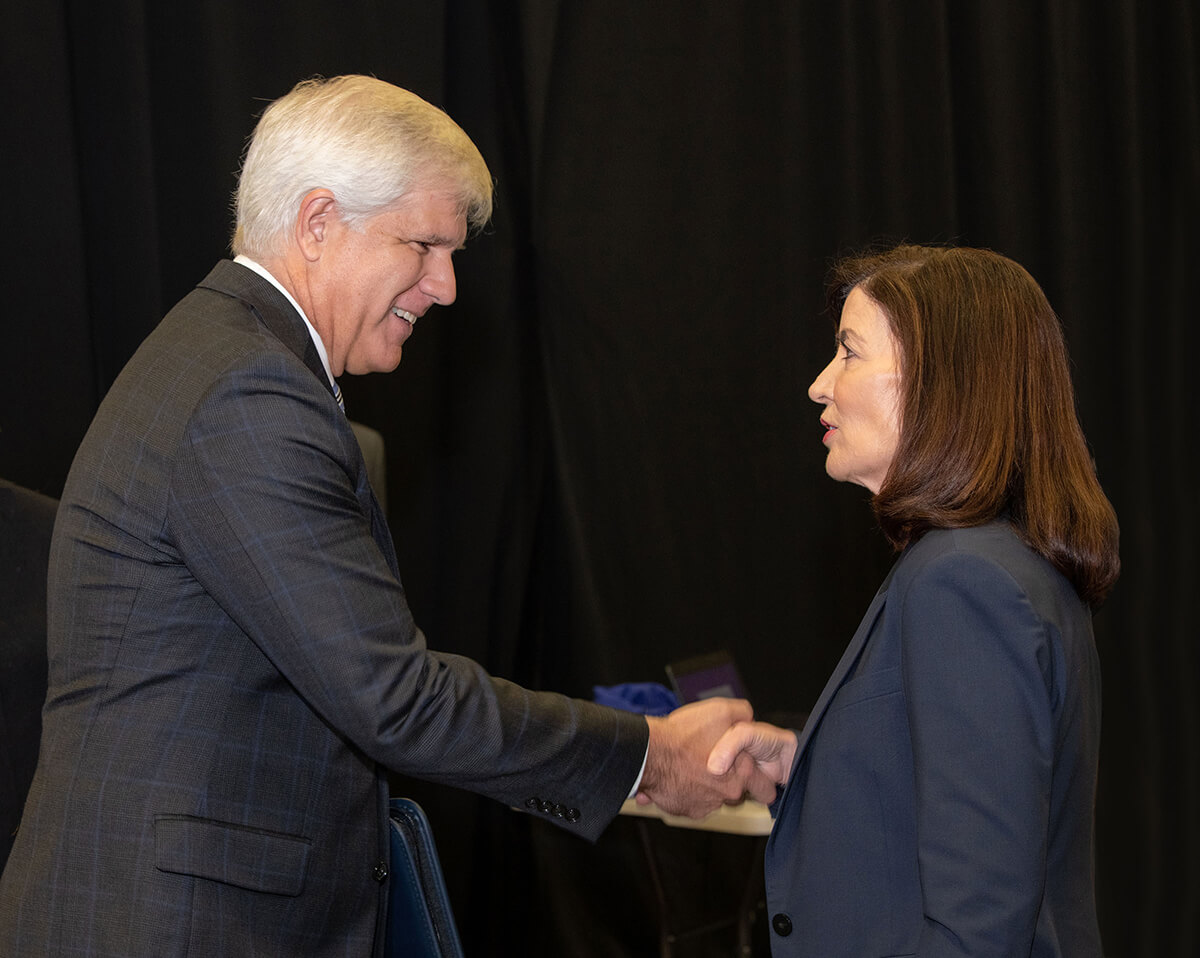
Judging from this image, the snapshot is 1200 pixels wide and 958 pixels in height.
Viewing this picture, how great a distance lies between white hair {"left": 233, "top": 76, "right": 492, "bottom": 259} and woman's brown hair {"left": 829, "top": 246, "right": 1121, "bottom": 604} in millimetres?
779

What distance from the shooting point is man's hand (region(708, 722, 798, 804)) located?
192 centimetres

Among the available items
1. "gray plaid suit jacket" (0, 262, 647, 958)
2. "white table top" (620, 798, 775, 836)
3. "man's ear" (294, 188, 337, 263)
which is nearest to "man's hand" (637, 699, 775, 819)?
"gray plaid suit jacket" (0, 262, 647, 958)

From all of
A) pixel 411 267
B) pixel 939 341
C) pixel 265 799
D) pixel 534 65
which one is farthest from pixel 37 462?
pixel 939 341

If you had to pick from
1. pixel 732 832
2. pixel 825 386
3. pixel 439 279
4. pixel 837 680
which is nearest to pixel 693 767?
pixel 837 680

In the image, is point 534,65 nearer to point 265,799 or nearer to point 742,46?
point 742,46

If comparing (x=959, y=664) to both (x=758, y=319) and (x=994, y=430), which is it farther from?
(x=758, y=319)

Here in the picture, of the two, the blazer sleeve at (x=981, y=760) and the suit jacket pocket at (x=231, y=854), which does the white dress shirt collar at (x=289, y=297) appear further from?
the blazer sleeve at (x=981, y=760)

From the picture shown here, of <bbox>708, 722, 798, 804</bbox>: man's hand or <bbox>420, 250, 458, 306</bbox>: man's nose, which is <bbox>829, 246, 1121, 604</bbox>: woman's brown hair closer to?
<bbox>708, 722, 798, 804</bbox>: man's hand

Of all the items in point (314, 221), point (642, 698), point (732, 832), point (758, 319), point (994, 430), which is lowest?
point (732, 832)

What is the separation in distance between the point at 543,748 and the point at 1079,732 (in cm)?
72

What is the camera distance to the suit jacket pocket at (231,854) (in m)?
1.46

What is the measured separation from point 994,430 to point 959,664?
0.32 m

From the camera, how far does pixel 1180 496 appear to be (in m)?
3.82

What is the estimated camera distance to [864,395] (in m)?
1.66
